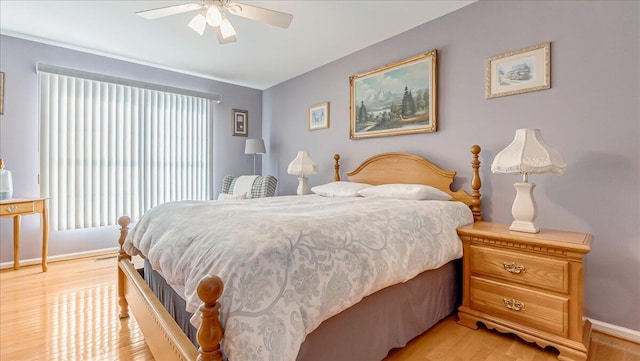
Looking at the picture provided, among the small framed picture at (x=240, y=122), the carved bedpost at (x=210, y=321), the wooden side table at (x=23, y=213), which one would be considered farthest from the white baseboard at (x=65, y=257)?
the carved bedpost at (x=210, y=321)

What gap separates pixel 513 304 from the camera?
1.67 meters

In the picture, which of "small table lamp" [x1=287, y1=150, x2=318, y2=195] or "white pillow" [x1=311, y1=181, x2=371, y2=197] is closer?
"white pillow" [x1=311, y1=181, x2=371, y2=197]

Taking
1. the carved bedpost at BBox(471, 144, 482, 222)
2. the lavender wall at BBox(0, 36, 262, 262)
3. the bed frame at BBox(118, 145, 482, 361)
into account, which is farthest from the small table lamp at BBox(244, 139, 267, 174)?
the carved bedpost at BBox(471, 144, 482, 222)

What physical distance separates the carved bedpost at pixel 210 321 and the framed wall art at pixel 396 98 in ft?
7.82

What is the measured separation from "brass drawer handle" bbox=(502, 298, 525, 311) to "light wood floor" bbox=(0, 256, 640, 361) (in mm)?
206

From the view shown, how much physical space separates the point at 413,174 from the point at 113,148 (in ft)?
11.6

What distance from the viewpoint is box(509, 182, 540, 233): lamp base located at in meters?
1.71

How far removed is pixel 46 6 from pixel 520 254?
13.2 ft

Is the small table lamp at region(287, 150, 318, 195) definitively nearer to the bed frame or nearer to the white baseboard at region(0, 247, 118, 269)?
the bed frame

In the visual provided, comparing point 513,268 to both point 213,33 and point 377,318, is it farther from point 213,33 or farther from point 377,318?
point 213,33

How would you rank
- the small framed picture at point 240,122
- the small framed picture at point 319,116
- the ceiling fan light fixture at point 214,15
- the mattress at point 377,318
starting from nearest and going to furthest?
the mattress at point 377,318, the ceiling fan light fixture at point 214,15, the small framed picture at point 319,116, the small framed picture at point 240,122

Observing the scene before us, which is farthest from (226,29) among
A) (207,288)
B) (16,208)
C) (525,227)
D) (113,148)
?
(16,208)

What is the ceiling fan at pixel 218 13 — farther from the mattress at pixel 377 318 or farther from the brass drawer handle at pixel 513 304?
the brass drawer handle at pixel 513 304

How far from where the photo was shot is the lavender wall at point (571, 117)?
1.75m
